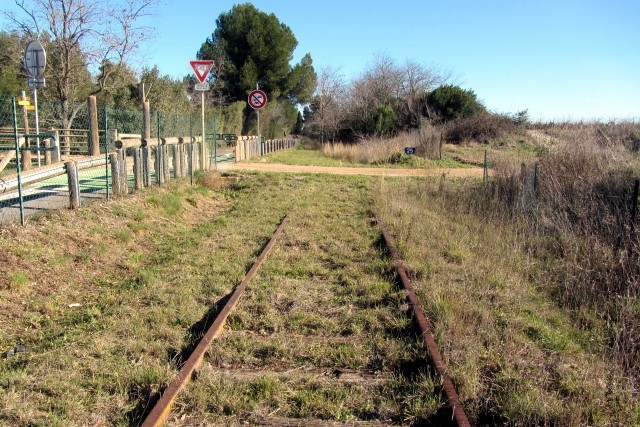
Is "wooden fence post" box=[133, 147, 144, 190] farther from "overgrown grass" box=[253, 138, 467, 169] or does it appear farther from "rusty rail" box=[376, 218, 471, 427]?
"overgrown grass" box=[253, 138, 467, 169]

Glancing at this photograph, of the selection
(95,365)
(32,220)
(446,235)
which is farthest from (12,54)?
(95,365)

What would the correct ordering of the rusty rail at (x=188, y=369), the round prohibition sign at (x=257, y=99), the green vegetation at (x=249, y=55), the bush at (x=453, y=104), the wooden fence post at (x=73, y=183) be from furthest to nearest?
the green vegetation at (x=249, y=55)
the bush at (x=453, y=104)
the round prohibition sign at (x=257, y=99)
the wooden fence post at (x=73, y=183)
the rusty rail at (x=188, y=369)

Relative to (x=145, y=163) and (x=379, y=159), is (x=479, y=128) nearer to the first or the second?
(x=379, y=159)

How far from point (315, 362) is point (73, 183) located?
18.9ft

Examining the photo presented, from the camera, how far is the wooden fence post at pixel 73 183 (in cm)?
810

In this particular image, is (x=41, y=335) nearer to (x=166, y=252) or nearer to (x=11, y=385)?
(x=11, y=385)

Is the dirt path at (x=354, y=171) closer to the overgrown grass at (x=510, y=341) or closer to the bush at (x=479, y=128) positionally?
the overgrown grass at (x=510, y=341)

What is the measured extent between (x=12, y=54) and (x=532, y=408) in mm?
30237

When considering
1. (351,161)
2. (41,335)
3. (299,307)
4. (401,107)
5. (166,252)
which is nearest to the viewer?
(41,335)

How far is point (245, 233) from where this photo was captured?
9.12 metres

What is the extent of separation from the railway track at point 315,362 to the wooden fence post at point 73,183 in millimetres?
3663

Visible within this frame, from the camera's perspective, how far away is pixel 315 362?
4215 mm

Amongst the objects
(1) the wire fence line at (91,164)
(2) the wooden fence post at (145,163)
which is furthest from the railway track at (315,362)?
(2) the wooden fence post at (145,163)

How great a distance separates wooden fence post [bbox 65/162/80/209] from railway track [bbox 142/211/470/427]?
144 inches
